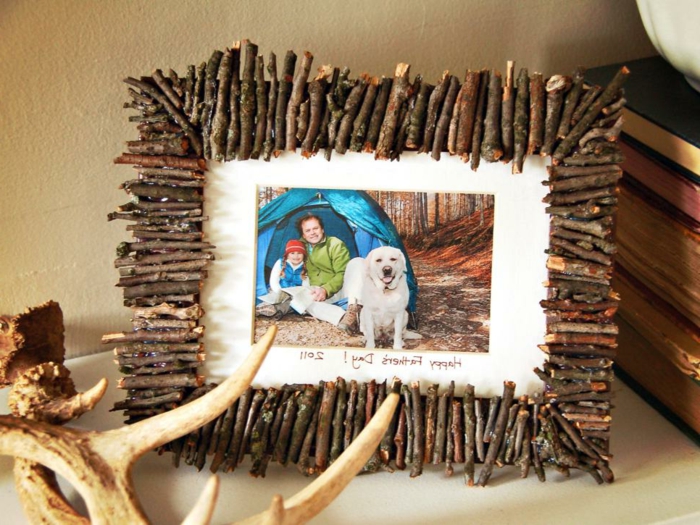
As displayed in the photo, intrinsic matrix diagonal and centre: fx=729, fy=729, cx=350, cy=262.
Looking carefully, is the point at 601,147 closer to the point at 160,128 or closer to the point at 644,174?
the point at 644,174

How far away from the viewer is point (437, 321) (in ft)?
2.17

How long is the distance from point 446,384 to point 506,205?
17 centimetres

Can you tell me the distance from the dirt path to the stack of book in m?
0.21

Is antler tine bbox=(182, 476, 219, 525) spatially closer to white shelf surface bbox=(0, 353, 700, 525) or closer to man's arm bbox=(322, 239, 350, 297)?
white shelf surface bbox=(0, 353, 700, 525)

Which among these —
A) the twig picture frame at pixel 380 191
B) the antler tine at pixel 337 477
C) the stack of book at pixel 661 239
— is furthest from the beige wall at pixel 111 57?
the antler tine at pixel 337 477

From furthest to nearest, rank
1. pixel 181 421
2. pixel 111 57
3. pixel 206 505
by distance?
pixel 111 57 < pixel 181 421 < pixel 206 505

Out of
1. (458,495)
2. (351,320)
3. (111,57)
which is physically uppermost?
(111,57)

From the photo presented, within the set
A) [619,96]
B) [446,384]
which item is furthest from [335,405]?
[619,96]

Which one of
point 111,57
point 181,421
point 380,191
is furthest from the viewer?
point 111,57

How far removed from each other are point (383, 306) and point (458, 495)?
0.18 metres

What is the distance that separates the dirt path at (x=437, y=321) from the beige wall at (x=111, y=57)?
289 millimetres

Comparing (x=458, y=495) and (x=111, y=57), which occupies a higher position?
(x=111, y=57)

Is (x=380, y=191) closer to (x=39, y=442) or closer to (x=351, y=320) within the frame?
(x=351, y=320)

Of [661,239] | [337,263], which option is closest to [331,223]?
[337,263]
